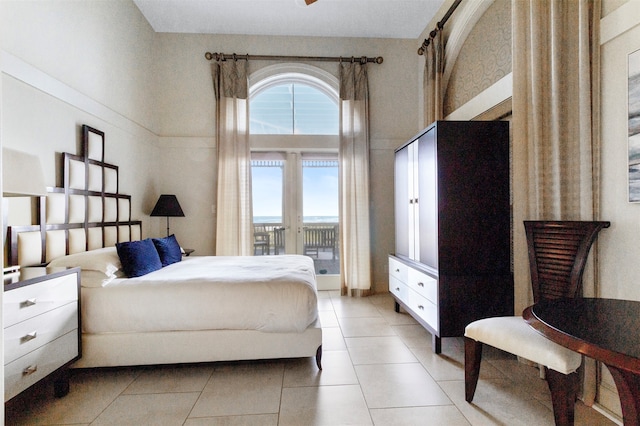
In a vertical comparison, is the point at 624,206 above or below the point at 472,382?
above

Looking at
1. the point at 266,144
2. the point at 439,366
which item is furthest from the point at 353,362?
the point at 266,144

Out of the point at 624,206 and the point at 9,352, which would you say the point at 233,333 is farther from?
the point at 624,206

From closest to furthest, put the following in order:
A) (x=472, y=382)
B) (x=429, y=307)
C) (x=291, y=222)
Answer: (x=472, y=382)
(x=429, y=307)
(x=291, y=222)

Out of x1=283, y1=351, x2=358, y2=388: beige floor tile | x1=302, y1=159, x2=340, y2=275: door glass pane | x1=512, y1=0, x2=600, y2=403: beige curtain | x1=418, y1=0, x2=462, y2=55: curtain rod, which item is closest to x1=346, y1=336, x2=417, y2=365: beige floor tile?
x1=283, y1=351, x2=358, y2=388: beige floor tile

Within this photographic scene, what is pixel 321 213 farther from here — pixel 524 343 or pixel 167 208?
pixel 524 343

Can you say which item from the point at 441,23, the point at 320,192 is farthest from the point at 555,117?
the point at 320,192

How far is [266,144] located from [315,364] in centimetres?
307

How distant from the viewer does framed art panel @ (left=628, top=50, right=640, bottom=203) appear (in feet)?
5.48

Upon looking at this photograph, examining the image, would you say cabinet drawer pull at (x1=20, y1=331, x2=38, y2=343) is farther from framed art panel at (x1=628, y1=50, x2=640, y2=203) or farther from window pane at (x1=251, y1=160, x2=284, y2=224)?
framed art panel at (x1=628, y1=50, x2=640, y2=203)

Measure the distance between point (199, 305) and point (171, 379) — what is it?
56 cm

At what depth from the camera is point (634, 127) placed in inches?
66.4

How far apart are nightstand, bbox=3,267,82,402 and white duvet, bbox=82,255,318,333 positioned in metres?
0.16

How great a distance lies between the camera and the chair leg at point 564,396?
4.85 feet

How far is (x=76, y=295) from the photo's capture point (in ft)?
6.72
